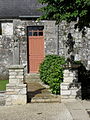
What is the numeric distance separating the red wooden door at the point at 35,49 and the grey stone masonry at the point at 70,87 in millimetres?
4803

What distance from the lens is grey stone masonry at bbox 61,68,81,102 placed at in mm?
9289

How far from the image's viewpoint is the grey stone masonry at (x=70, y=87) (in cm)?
929

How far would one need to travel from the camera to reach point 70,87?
9289mm

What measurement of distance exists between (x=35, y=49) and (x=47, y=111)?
633 centimetres

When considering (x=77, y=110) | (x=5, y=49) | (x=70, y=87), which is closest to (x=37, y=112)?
(x=77, y=110)

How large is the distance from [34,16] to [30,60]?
2.35m

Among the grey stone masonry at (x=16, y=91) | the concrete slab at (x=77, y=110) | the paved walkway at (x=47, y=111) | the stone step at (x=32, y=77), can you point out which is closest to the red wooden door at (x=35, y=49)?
the stone step at (x=32, y=77)

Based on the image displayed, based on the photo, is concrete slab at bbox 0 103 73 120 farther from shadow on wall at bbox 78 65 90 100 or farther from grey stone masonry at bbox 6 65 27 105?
shadow on wall at bbox 78 65 90 100

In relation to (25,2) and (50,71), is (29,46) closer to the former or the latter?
(25,2)

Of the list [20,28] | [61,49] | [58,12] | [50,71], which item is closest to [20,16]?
[20,28]

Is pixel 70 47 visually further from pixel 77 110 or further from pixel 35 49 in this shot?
pixel 77 110

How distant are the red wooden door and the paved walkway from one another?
5.19 meters

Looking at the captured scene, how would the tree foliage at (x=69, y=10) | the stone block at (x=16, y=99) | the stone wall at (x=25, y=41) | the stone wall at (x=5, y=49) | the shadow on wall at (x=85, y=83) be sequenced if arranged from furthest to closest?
the stone wall at (x=5, y=49)
the stone wall at (x=25, y=41)
the shadow on wall at (x=85, y=83)
the stone block at (x=16, y=99)
the tree foliage at (x=69, y=10)

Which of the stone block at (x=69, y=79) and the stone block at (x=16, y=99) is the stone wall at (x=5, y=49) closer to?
the stone block at (x=16, y=99)
